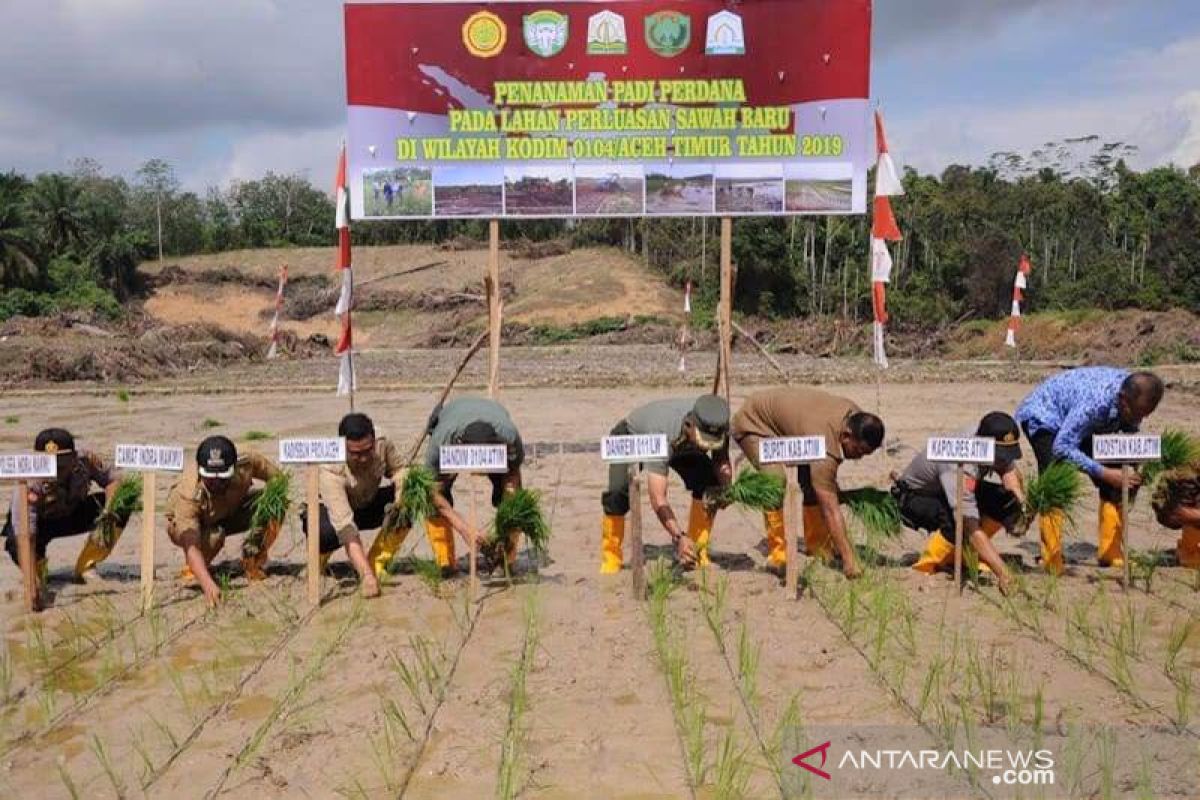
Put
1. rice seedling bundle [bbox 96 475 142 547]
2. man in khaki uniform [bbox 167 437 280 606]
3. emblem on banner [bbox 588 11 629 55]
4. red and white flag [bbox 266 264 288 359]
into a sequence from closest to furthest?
man in khaki uniform [bbox 167 437 280 606] < rice seedling bundle [bbox 96 475 142 547] < emblem on banner [bbox 588 11 629 55] < red and white flag [bbox 266 264 288 359]

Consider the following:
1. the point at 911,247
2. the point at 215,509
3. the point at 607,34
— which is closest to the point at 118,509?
the point at 215,509

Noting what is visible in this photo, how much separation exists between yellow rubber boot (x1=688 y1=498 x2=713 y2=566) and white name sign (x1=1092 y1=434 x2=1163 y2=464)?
221cm

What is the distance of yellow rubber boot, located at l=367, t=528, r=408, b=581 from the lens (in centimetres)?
611

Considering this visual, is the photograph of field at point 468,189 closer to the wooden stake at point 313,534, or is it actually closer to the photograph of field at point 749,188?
the photograph of field at point 749,188

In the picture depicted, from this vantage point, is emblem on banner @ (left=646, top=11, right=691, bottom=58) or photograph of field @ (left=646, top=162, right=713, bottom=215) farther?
photograph of field @ (left=646, top=162, right=713, bottom=215)

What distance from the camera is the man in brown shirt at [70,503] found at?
5.93 m

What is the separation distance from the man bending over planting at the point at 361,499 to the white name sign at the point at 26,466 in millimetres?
1378

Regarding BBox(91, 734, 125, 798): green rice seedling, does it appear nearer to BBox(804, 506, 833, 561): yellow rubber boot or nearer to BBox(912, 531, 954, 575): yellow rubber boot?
BBox(804, 506, 833, 561): yellow rubber boot

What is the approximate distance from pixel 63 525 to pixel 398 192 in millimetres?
3895

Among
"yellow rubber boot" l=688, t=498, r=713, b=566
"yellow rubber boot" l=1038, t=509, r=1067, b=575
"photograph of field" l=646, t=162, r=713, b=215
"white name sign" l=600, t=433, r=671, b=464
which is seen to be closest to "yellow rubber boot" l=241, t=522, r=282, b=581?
"white name sign" l=600, t=433, r=671, b=464

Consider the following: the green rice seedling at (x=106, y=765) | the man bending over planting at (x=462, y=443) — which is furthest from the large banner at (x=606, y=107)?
the green rice seedling at (x=106, y=765)

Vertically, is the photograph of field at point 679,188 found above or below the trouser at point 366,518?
above

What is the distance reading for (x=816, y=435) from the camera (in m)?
5.83

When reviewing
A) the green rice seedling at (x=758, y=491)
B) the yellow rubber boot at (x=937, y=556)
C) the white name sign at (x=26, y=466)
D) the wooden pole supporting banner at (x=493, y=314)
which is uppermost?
the wooden pole supporting banner at (x=493, y=314)
